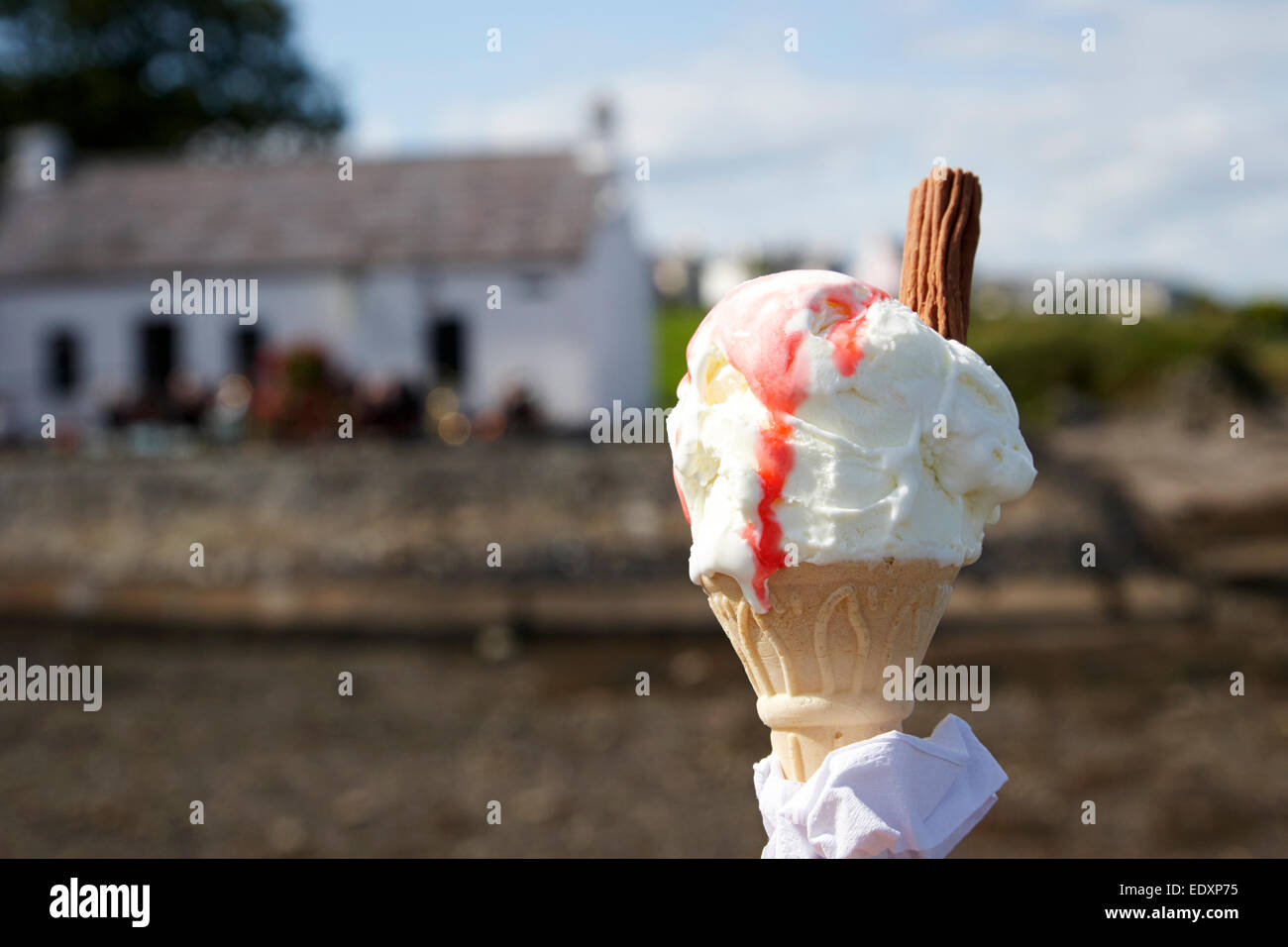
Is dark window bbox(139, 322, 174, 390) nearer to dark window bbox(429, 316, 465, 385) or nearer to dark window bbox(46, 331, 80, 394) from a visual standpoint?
dark window bbox(46, 331, 80, 394)

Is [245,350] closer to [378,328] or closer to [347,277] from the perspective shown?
[347,277]

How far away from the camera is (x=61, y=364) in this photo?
25188mm

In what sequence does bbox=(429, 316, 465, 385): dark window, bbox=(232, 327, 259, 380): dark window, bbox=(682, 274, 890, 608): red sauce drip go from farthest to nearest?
bbox=(232, 327, 259, 380): dark window
bbox=(429, 316, 465, 385): dark window
bbox=(682, 274, 890, 608): red sauce drip

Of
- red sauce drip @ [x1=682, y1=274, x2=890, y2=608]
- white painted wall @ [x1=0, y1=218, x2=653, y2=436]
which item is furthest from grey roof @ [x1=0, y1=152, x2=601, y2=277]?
red sauce drip @ [x1=682, y1=274, x2=890, y2=608]

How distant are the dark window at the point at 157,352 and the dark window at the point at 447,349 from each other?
17.8 feet

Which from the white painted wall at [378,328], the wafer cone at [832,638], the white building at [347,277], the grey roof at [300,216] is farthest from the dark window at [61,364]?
the wafer cone at [832,638]

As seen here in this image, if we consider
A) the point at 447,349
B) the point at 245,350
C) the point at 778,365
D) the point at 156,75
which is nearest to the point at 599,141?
the point at 447,349

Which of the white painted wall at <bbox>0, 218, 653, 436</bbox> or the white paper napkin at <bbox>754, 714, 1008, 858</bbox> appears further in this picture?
the white painted wall at <bbox>0, 218, 653, 436</bbox>

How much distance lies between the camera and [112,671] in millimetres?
19312

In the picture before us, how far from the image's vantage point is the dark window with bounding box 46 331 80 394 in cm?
2511

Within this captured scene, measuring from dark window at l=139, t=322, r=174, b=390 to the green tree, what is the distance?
36.0 feet

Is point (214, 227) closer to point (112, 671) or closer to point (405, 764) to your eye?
point (112, 671)

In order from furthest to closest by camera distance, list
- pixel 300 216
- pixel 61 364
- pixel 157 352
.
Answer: pixel 61 364 < pixel 300 216 < pixel 157 352

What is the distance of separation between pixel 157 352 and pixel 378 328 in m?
4.77
